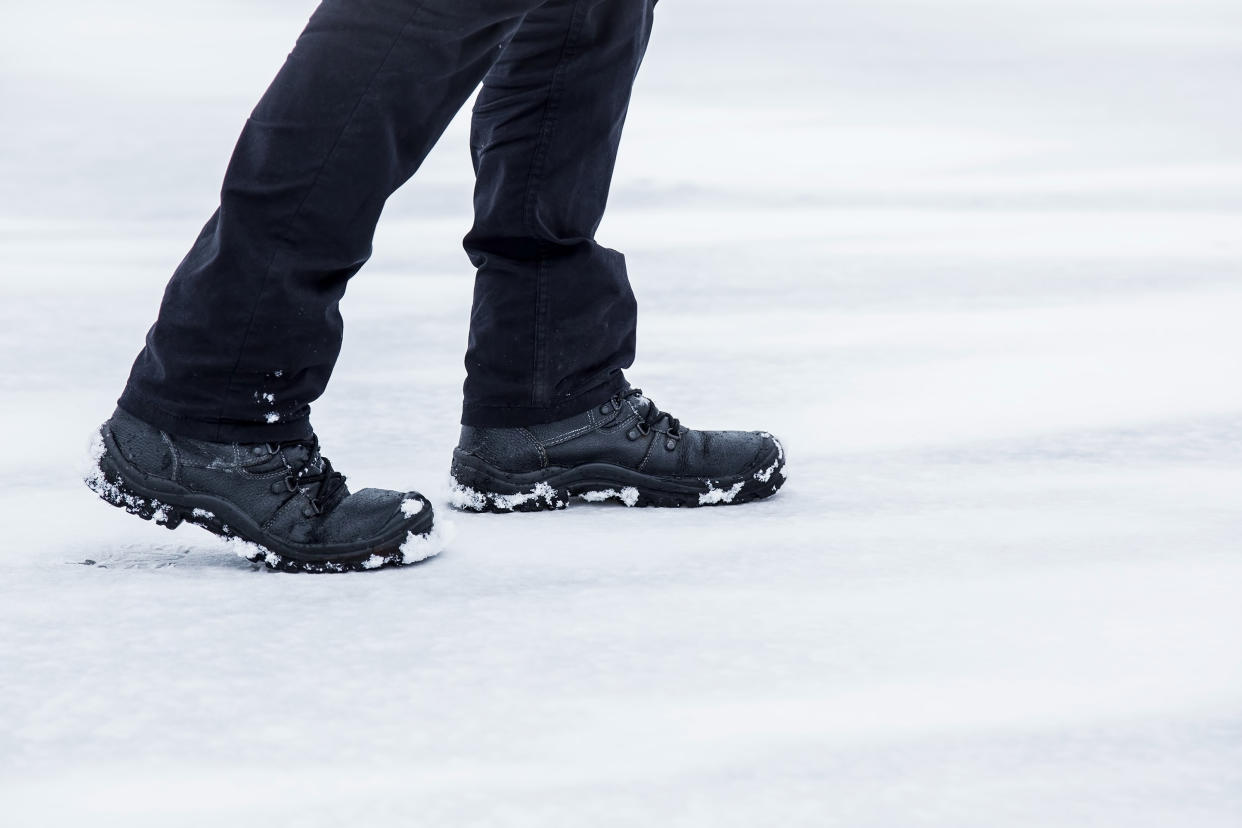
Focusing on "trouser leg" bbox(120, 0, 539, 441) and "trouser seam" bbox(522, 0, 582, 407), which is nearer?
"trouser leg" bbox(120, 0, 539, 441)

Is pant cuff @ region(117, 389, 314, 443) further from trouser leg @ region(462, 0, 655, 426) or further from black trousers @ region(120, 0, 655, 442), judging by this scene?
trouser leg @ region(462, 0, 655, 426)

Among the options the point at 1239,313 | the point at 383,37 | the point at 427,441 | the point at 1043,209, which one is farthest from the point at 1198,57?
the point at 383,37

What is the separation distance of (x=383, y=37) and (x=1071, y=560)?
26.7 inches

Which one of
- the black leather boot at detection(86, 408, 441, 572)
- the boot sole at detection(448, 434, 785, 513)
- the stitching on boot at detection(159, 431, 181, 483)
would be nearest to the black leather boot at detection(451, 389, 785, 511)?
the boot sole at detection(448, 434, 785, 513)

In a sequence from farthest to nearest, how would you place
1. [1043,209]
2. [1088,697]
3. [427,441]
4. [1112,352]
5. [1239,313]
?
1. [1043,209]
2. [1239,313]
3. [1112,352]
4. [427,441]
5. [1088,697]

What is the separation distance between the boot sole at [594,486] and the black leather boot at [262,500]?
0.63ft

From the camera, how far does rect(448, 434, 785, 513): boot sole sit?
5.39ft

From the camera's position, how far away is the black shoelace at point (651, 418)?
171cm

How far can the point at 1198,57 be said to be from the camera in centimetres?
561

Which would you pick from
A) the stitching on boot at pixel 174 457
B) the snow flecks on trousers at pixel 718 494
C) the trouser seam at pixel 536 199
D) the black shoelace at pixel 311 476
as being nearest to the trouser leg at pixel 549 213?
the trouser seam at pixel 536 199

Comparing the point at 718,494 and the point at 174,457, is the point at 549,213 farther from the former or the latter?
the point at 174,457

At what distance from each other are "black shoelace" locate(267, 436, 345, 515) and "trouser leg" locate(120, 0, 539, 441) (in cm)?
7

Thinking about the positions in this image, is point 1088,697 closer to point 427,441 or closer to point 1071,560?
point 1071,560

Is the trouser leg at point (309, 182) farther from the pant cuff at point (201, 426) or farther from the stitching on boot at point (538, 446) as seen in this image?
the stitching on boot at point (538, 446)
